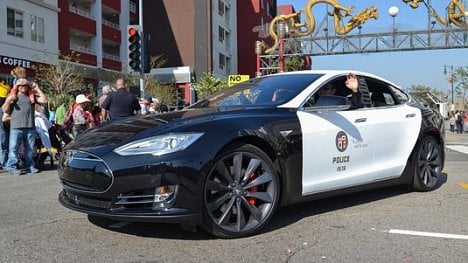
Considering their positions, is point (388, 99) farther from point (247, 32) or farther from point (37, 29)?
point (247, 32)

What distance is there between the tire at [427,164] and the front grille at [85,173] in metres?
3.89

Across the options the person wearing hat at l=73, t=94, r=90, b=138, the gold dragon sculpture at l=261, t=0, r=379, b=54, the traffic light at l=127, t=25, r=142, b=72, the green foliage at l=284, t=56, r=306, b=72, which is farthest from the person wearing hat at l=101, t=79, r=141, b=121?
the green foliage at l=284, t=56, r=306, b=72

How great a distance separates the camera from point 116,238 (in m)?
4.77

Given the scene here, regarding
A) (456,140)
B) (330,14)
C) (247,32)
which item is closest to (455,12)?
(330,14)

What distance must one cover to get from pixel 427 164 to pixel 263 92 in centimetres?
253

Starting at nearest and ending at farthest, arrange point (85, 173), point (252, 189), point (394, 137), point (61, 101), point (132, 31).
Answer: point (85, 173) < point (252, 189) < point (394, 137) < point (132, 31) < point (61, 101)

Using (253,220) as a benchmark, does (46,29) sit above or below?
above

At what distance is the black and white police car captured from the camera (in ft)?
14.4

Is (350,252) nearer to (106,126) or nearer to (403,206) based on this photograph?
(403,206)

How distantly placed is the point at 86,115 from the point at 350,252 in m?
8.54

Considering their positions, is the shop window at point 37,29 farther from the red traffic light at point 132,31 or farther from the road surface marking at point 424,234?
the road surface marking at point 424,234

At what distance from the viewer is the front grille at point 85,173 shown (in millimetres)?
4418

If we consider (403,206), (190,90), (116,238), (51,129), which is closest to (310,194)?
(403,206)

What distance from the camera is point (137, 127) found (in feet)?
15.8
